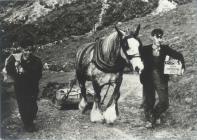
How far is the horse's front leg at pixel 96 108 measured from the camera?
17.2ft

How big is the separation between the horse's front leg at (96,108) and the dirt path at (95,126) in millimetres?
69

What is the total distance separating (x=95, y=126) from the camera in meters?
5.20

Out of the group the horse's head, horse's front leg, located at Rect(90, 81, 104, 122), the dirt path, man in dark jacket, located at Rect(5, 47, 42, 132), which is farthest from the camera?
horse's front leg, located at Rect(90, 81, 104, 122)

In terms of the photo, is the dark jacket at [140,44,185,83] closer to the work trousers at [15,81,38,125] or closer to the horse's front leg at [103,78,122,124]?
the horse's front leg at [103,78,122,124]

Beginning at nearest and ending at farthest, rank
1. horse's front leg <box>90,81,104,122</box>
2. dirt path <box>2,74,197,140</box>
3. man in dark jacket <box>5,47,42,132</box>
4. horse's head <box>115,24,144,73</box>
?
horse's head <box>115,24,144,73</box>, dirt path <box>2,74,197,140</box>, man in dark jacket <box>5,47,42,132</box>, horse's front leg <box>90,81,104,122</box>

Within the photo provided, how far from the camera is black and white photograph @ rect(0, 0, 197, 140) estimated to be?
5.00 meters

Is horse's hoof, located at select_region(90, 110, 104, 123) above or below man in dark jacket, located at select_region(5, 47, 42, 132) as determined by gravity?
below

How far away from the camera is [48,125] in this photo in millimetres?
5320

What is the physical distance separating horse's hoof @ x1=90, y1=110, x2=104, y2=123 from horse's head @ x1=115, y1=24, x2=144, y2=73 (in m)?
0.81

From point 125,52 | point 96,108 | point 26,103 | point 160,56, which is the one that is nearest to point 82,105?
point 96,108

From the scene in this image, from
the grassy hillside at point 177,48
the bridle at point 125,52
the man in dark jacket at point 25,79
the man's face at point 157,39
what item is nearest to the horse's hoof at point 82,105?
the grassy hillside at point 177,48

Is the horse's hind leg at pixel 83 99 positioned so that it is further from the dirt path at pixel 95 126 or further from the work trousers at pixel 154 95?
the work trousers at pixel 154 95

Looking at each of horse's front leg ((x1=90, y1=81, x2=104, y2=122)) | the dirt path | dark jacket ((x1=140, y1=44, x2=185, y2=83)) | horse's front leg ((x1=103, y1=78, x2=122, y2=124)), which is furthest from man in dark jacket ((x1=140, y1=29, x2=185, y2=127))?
horse's front leg ((x1=90, y1=81, x2=104, y2=122))

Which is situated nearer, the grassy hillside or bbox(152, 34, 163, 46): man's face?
bbox(152, 34, 163, 46): man's face
